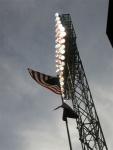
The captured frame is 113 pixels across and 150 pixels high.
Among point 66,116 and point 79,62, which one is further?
point 79,62

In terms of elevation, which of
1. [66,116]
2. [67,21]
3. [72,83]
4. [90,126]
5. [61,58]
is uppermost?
[67,21]

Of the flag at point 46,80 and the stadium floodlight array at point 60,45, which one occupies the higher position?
the stadium floodlight array at point 60,45

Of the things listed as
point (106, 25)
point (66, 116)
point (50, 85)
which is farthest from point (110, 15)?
point (66, 116)

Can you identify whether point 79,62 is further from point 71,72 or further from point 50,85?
point 50,85

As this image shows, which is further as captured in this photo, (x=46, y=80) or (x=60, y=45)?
(x=60, y=45)

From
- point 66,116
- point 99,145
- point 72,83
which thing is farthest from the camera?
point 72,83

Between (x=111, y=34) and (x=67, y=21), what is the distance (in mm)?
8607

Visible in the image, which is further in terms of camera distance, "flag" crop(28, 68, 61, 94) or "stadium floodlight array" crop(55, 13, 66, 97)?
"stadium floodlight array" crop(55, 13, 66, 97)

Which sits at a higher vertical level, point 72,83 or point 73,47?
point 73,47

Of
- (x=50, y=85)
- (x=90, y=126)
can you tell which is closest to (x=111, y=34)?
(x=50, y=85)

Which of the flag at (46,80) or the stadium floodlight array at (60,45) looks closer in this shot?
the flag at (46,80)

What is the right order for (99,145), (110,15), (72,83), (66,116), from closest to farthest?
(66,116), (110,15), (99,145), (72,83)

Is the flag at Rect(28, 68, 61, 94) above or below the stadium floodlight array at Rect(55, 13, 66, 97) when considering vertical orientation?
below

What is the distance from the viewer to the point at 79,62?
1537 inches
